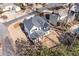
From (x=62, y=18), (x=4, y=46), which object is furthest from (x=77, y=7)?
(x=4, y=46)

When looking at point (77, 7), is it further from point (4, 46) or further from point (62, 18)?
point (4, 46)

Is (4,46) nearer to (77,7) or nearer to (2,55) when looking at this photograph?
(2,55)

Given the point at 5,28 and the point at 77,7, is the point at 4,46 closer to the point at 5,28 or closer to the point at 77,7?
the point at 5,28

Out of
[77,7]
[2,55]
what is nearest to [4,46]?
[2,55]

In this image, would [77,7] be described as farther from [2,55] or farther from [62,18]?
[2,55]
